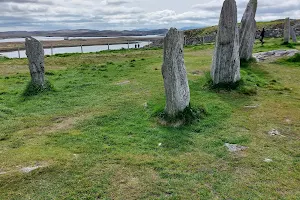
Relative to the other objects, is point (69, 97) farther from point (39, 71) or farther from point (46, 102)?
point (39, 71)

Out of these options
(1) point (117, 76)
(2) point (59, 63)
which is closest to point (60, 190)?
(1) point (117, 76)

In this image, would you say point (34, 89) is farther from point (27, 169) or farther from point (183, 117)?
point (27, 169)

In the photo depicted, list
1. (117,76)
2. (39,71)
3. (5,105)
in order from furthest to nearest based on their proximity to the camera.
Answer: (117,76) < (39,71) < (5,105)

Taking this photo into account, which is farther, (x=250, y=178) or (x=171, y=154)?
(x=171, y=154)

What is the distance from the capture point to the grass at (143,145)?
758 centimetres

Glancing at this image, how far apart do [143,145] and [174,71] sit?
3146 millimetres

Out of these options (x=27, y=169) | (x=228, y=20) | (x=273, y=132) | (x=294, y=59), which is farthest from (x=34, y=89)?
(x=294, y=59)

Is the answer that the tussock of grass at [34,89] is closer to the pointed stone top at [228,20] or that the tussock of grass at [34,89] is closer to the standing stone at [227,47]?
the standing stone at [227,47]

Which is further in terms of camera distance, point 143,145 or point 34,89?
point 34,89

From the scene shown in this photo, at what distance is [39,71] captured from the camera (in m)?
17.0

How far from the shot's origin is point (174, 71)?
1154cm

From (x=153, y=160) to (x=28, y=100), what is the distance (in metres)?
9.17

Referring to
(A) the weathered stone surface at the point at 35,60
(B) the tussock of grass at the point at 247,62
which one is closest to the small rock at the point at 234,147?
(A) the weathered stone surface at the point at 35,60

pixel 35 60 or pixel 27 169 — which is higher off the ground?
pixel 35 60
